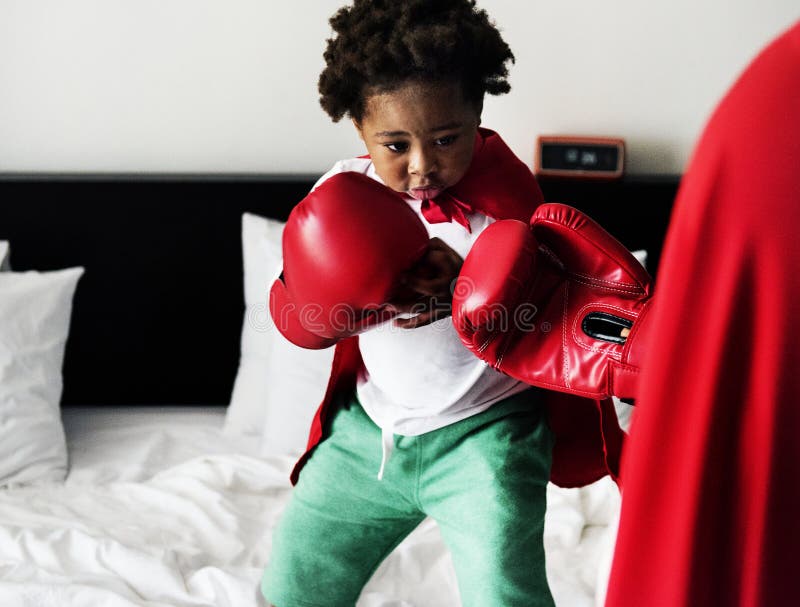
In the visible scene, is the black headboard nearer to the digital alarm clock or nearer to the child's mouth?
the digital alarm clock

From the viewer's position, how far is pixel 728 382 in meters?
0.55

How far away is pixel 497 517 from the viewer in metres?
0.96

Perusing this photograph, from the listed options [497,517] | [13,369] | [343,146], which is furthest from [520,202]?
[13,369]

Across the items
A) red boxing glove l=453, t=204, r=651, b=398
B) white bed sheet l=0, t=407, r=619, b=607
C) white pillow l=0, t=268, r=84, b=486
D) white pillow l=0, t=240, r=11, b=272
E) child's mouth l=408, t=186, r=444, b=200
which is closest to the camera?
red boxing glove l=453, t=204, r=651, b=398

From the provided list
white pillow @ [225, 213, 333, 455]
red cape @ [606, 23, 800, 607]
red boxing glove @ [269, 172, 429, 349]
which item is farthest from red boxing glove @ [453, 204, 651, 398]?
white pillow @ [225, 213, 333, 455]

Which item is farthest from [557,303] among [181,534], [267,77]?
[267,77]

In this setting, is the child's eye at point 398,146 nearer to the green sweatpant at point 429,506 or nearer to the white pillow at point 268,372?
the green sweatpant at point 429,506

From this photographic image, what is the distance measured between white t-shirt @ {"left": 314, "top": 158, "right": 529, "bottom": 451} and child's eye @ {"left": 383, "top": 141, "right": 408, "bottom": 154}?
9 cm

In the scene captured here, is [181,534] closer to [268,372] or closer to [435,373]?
[268,372]

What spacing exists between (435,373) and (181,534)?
66 centimetres

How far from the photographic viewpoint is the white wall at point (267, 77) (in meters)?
1.80

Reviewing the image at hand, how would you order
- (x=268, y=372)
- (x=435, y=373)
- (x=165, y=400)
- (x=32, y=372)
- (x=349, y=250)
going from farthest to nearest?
(x=165, y=400) → (x=268, y=372) → (x=32, y=372) → (x=435, y=373) → (x=349, y=250)

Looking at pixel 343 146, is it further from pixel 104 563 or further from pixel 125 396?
pixel 104 563

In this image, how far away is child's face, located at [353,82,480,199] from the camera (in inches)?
35.1
